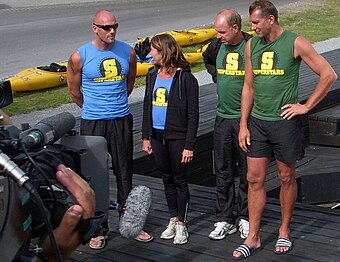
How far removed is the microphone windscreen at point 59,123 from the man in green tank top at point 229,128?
8.05 feet

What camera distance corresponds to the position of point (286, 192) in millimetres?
5121

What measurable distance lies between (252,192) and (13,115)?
6483 mm

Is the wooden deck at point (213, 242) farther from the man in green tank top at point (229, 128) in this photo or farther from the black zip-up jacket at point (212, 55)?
the black zip-up jacket at point (212, 55)

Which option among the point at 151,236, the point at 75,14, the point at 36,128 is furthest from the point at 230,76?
the point at 75,14

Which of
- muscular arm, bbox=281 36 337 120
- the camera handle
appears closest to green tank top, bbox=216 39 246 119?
muscular arm, bbox=281 36 337 120

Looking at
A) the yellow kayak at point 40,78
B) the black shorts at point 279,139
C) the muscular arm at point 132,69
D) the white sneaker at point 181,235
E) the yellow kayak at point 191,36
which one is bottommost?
the yellow kayak at point 191,36

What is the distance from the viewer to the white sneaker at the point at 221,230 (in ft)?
17.9

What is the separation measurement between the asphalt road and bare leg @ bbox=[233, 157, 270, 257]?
1015cm

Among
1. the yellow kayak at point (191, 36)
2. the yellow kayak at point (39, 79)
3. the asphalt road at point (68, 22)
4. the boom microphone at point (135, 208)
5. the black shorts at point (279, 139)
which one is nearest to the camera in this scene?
the boom microphone at point (135, 208)

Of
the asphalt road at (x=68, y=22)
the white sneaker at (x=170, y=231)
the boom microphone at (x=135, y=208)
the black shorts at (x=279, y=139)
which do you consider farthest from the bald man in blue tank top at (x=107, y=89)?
the asphalt road at (x=68, y=22)

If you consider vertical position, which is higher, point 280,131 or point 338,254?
point 280,131

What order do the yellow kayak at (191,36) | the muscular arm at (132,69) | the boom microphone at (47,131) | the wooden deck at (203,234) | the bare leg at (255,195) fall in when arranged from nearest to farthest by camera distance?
the boom microphone at (47,131)
the bare leg at (255,195)
the wooden deck at (203,234)
the muscular arm at (132,69)
the yellow kayak at (191,36)

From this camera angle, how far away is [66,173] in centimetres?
275

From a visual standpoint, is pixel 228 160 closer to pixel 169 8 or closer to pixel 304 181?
pixel 304 181
